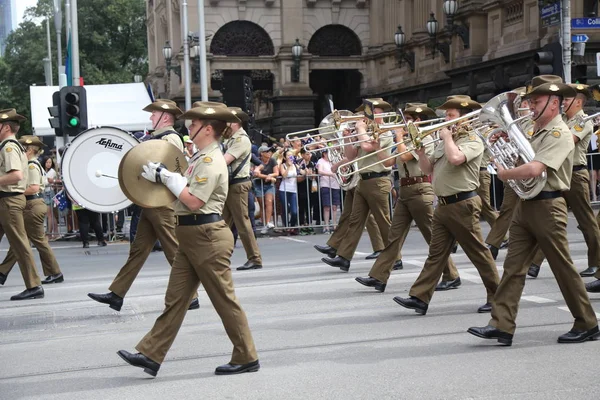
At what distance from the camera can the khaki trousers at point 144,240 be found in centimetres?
984

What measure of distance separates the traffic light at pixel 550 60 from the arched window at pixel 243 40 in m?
32.1

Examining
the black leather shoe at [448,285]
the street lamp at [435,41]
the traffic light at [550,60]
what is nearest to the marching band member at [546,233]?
the black leather shoe at [448,285]

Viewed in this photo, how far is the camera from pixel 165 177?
270 inches

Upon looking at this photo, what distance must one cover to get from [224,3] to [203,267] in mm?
40288

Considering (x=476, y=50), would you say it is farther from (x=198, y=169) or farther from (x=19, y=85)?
(x=19, y=85)

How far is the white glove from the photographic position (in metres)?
6.87

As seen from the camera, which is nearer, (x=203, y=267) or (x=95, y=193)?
(x=203, y=267)

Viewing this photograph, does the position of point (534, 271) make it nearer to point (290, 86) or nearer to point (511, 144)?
point (511, 144)

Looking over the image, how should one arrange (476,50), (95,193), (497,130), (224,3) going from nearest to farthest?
(497,130) → (95,193) → (476,50) → (224,3)

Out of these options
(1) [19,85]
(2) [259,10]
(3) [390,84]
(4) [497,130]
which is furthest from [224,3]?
(4) [497,130]

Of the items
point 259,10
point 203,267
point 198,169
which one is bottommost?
point 203,267

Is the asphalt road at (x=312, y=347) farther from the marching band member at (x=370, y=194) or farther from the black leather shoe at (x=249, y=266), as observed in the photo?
the black leather shoe at (x=249, y=266)

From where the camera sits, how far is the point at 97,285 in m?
12.8

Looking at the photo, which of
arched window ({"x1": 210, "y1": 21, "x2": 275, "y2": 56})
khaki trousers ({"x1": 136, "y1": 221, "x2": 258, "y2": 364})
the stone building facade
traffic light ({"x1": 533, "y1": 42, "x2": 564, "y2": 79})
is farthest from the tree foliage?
khaki trousers ({"x1": 136, "y1": 221, "x2": 258, "y2": 364})
